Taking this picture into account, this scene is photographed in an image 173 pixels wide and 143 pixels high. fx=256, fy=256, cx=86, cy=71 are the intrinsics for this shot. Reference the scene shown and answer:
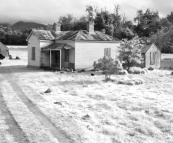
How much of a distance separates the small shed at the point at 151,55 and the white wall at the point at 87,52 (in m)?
4.21

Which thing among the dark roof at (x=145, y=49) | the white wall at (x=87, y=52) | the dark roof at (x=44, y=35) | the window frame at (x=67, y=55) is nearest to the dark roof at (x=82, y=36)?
the white wall at (x=87, y=52)

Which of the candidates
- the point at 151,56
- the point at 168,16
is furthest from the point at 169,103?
the point at 168,16

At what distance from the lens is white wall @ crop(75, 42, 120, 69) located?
25.7 meters

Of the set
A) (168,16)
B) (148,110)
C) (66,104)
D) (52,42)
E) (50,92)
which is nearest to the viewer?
(148,110)

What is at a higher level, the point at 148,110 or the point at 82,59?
the point at 82,59

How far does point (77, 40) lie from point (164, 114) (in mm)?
17024

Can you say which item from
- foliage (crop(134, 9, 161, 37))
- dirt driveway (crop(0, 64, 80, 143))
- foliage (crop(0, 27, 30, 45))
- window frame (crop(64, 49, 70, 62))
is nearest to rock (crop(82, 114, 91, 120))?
dirt driveway (crop(0, 64, 80, 143))

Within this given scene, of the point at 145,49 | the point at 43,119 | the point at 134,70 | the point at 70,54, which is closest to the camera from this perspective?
the point at 43,119

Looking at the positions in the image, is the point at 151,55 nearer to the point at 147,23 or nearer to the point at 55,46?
the point at 55,46

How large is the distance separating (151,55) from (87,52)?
781cm

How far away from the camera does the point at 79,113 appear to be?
9578 millimetres

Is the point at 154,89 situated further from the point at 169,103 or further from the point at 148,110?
the point at 148,110

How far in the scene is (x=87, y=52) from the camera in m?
26.2

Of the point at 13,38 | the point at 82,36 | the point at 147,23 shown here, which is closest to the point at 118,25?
the point at 147,23
